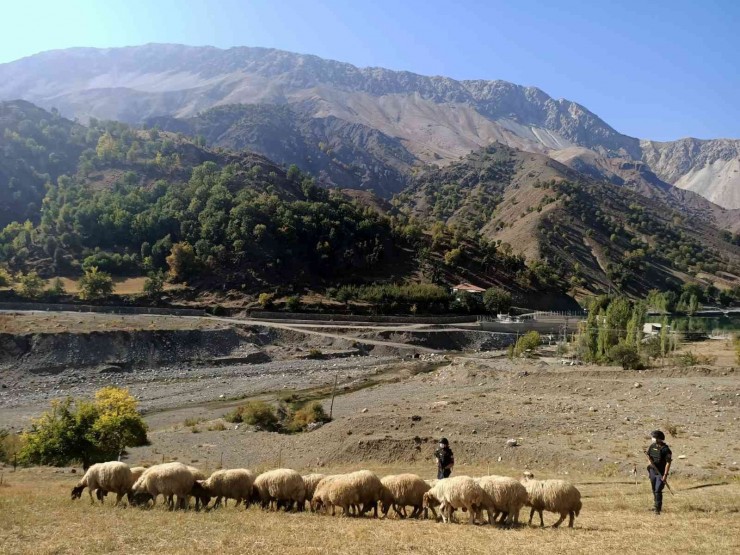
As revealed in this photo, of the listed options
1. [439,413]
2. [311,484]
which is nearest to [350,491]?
[311,484]

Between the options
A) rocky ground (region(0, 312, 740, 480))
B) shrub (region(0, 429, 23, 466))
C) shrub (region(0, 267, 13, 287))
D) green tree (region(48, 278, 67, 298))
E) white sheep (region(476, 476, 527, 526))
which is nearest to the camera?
white sheep (region(476, 476, 527, 526))

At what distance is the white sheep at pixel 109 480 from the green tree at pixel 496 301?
9116cm

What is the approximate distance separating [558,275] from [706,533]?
139 meters

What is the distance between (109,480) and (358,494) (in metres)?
7.99

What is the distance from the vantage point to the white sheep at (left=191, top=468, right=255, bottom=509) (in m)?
17.6

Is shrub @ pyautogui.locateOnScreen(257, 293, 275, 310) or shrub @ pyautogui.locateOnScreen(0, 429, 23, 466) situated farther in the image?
shrub @ pyautogui.locateOnScreen(257, 293, 275, 310)

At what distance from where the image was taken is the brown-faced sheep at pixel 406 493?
1641 centimetres

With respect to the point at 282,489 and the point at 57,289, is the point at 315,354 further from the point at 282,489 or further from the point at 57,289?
the point at 282,489

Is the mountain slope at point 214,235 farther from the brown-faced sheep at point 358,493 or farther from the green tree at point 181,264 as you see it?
the brown-faced sheep at point 358,493

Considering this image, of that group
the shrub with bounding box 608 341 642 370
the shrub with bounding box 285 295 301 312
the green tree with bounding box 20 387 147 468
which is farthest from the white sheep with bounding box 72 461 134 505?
the shrub with bounding box 285 295 301 312

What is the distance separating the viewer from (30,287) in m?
87.4

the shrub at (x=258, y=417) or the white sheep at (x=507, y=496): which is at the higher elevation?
the white sheep at (x=507, y=496)

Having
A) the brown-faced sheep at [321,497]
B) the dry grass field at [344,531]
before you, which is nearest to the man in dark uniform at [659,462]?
the dry grass field at [344,531]

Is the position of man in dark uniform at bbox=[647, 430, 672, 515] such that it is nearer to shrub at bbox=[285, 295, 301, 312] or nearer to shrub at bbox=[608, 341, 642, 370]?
shrub at bbox=[608, 341, 642, 370]
